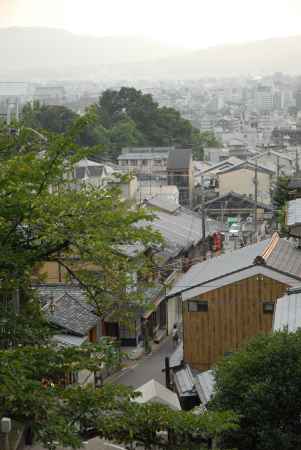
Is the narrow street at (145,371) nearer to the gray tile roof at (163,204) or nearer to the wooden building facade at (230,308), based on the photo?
the wooden building facade at (230,308)

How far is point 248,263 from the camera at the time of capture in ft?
27.9

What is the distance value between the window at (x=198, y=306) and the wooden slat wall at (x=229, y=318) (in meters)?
0.03

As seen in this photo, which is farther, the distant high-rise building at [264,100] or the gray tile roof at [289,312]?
the distant high-rise building at [264,100]

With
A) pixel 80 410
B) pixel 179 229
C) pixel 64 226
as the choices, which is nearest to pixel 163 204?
pixel 179 229

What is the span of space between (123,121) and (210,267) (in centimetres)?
2422

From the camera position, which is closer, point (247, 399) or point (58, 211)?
point (58, 211)

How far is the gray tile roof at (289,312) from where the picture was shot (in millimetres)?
6299

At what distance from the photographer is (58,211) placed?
353cm

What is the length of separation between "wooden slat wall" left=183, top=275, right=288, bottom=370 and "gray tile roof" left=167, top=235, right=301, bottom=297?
16cm

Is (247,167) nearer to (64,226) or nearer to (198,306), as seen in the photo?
(198,306)

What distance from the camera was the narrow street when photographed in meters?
9.12

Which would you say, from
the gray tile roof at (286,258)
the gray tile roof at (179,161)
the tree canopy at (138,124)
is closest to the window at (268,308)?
the gray tile roof at (286,258)

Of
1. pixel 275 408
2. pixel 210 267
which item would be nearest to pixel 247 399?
pixel 275 408

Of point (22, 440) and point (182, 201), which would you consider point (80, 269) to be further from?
point (182, 201)
